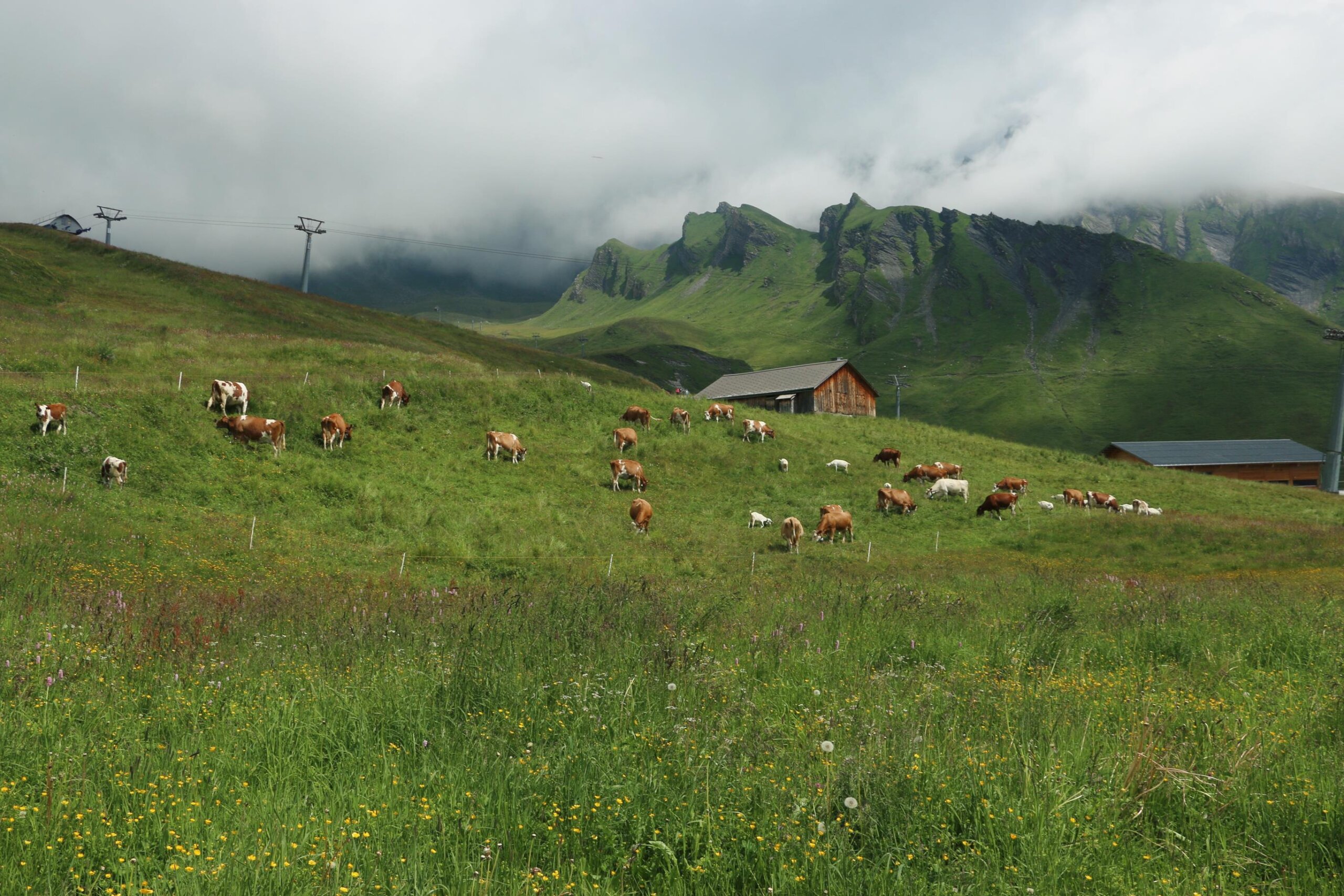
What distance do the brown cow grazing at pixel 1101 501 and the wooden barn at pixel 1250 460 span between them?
55006 millimetres

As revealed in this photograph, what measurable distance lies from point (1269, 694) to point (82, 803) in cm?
929

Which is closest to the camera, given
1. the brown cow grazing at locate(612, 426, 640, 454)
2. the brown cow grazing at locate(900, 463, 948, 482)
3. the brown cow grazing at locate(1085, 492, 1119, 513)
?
the brown cow grazing at locate(612, 426, 640, 454)

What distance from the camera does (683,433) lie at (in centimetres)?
4106

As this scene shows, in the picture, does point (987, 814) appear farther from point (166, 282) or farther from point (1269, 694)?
point (166, 282)

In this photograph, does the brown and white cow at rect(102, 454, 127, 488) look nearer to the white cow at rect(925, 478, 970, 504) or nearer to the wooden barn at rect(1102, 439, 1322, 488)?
the white cow at rect(925, 478, 970, 504)

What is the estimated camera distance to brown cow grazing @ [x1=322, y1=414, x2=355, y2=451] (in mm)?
28953

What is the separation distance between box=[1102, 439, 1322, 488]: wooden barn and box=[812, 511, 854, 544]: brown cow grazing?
2963 inches

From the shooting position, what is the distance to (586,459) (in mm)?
34469

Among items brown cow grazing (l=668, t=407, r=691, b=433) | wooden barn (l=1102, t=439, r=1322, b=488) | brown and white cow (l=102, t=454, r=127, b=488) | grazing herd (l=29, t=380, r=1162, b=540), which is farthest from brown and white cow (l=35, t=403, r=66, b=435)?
wooden barn (l=1102, t=439, r=1322, b=488)

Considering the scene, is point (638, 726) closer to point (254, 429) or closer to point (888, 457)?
point (254, 429)

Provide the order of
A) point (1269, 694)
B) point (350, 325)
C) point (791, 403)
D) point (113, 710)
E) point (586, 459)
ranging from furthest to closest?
1. point (791, 403)
2. point (350, 325)
3. point (586, 459)
4. point (1269, 694)
5. point (113, 710)

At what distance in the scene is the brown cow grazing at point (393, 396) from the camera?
113ft

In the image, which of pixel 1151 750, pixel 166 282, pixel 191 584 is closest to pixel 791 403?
pixel 166 282

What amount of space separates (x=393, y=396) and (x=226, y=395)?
24.5 ft
